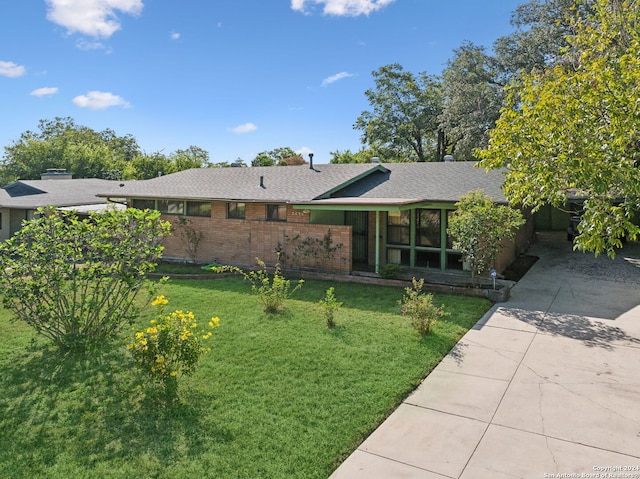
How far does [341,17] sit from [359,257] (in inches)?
514

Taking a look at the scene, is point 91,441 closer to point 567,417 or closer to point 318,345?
point 318,345

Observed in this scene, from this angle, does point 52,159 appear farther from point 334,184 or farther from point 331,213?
point 331,213

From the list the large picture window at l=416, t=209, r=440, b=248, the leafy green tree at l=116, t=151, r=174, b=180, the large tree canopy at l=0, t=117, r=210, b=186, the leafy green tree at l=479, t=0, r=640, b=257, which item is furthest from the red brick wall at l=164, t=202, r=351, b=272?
the leafy green tree at l=116, t=151, r=174, b=180

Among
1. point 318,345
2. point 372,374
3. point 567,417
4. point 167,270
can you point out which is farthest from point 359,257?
point 567,417

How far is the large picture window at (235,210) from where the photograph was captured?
14.9 metres

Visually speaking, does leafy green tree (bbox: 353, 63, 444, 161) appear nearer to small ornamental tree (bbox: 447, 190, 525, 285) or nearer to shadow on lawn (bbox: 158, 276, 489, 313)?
small ornamental tree (bbox: 447, 190, 525, 285)

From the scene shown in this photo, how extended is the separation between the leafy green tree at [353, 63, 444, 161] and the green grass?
99.7 ft

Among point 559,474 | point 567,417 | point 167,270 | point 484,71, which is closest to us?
point 559,474

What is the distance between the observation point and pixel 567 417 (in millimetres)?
5035

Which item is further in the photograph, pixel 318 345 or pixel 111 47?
pixel 111 47

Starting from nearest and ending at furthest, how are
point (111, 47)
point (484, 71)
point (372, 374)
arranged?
1. point (372, 374)
2. point (111, 47)
3. point (484, 71)

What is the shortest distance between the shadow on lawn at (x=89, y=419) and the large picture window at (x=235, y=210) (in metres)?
8.83

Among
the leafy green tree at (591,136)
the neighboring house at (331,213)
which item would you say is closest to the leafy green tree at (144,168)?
the neighboring house at (331,213)

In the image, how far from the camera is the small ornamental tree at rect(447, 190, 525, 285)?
10.4m
